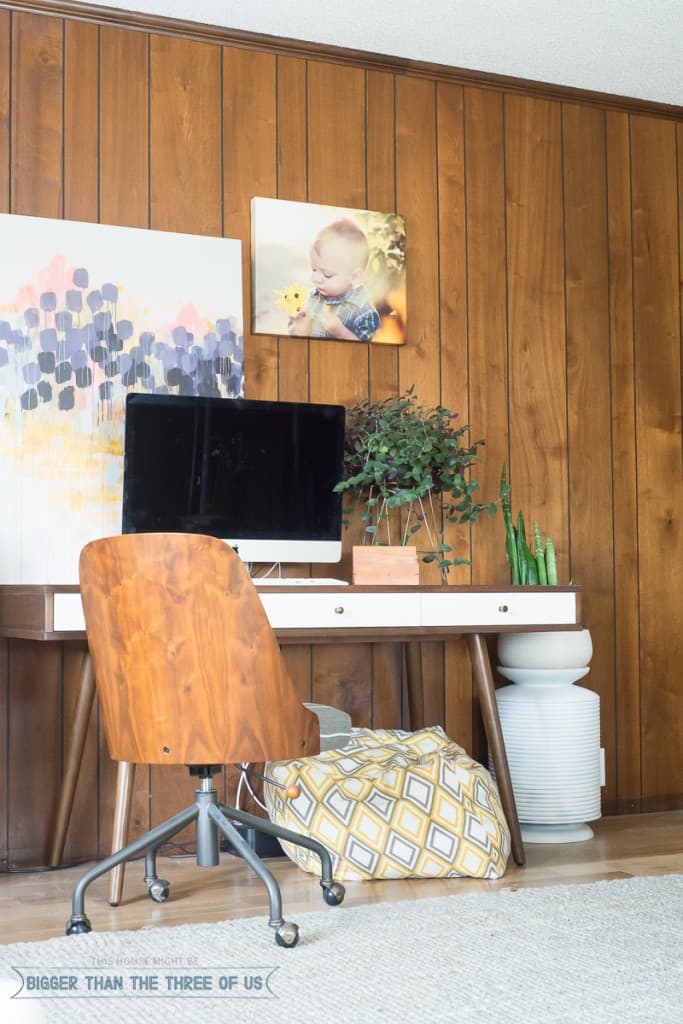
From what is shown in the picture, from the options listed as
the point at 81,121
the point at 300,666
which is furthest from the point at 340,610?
the point at 81,121

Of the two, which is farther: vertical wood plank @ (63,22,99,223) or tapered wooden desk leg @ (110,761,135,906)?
vertical wood plank @ (63,22,99,223)

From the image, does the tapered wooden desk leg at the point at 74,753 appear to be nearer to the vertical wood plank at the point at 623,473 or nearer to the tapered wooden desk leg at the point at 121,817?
the tapered wooden desk leg at the point at 121,817

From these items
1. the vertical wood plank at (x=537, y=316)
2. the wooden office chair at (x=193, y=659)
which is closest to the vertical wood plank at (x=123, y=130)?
the vertical wood plank at (x=537, y=316)

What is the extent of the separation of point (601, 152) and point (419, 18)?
2.88 ft

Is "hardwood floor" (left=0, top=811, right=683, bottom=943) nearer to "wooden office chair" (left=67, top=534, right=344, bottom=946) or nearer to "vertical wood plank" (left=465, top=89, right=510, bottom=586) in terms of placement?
"wooden office chair" (left=67, top=534, right=344, bottom=946)

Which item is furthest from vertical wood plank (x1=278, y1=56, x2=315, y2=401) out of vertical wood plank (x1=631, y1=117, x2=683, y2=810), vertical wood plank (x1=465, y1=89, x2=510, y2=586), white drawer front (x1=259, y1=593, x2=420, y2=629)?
vertical wood plank (x1=631, y1=117, x2=683, y2=810)

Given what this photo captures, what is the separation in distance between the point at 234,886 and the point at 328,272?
1.79 metres

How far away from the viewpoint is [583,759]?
343 cm

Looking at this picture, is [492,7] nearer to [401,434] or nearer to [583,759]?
[401,434]

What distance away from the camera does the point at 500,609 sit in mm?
3176

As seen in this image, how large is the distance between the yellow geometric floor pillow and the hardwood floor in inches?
1.6

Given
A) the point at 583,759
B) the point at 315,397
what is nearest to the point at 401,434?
the point at 315,397

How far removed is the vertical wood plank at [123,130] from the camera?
3.38 metres

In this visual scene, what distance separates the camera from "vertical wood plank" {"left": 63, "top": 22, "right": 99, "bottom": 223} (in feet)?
10.9
